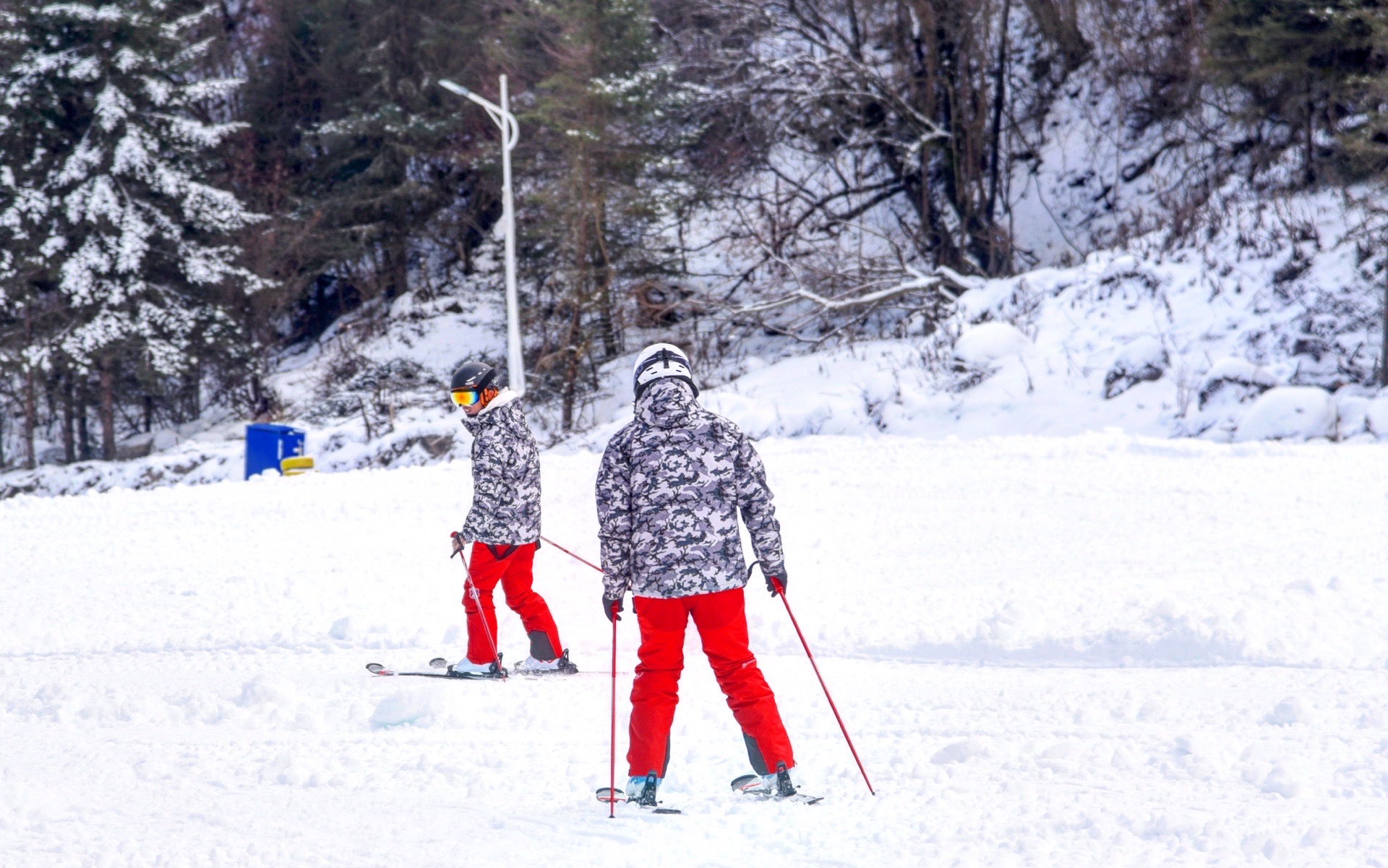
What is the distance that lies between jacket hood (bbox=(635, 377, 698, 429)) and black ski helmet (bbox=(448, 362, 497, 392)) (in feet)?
7.25

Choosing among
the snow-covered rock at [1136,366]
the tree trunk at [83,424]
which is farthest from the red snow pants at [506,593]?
the tree trunk at [83,424]

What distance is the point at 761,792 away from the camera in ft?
12.8

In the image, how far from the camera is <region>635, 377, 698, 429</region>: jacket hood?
388cm

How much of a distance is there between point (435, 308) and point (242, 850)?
24.7 meters

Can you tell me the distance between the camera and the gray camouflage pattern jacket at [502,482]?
5.91 m

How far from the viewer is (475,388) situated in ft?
19.6

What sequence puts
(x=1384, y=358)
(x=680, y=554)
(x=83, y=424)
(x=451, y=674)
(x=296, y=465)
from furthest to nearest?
(x=83, y=424) < (x=296, y=465) < (x=1384, y=358) < (x=451, y=674) < (x=680, y=554)

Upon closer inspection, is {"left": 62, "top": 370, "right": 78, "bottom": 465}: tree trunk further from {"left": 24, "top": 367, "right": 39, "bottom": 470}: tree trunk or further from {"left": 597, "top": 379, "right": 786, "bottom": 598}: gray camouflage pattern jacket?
{"left": 597, "top": 379, "right": 786, "bottom": 598}: gray camouflage pattern jacket

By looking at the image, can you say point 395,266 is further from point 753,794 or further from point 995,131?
point 753,794

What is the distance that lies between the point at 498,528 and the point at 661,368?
2.26m

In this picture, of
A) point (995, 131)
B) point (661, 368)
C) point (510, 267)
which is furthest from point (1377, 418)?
point (995, 131)

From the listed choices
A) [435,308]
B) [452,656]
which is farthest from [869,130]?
[452,656]

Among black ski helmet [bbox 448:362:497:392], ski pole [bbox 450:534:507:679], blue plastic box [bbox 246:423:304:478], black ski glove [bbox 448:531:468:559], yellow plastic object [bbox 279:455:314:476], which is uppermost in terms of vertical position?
black ski helmet [bbox 448:362:497:392]

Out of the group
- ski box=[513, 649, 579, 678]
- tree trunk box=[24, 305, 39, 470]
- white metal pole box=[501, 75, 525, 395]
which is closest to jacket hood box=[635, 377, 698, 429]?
ski box=[513, 649, 579, 678]
